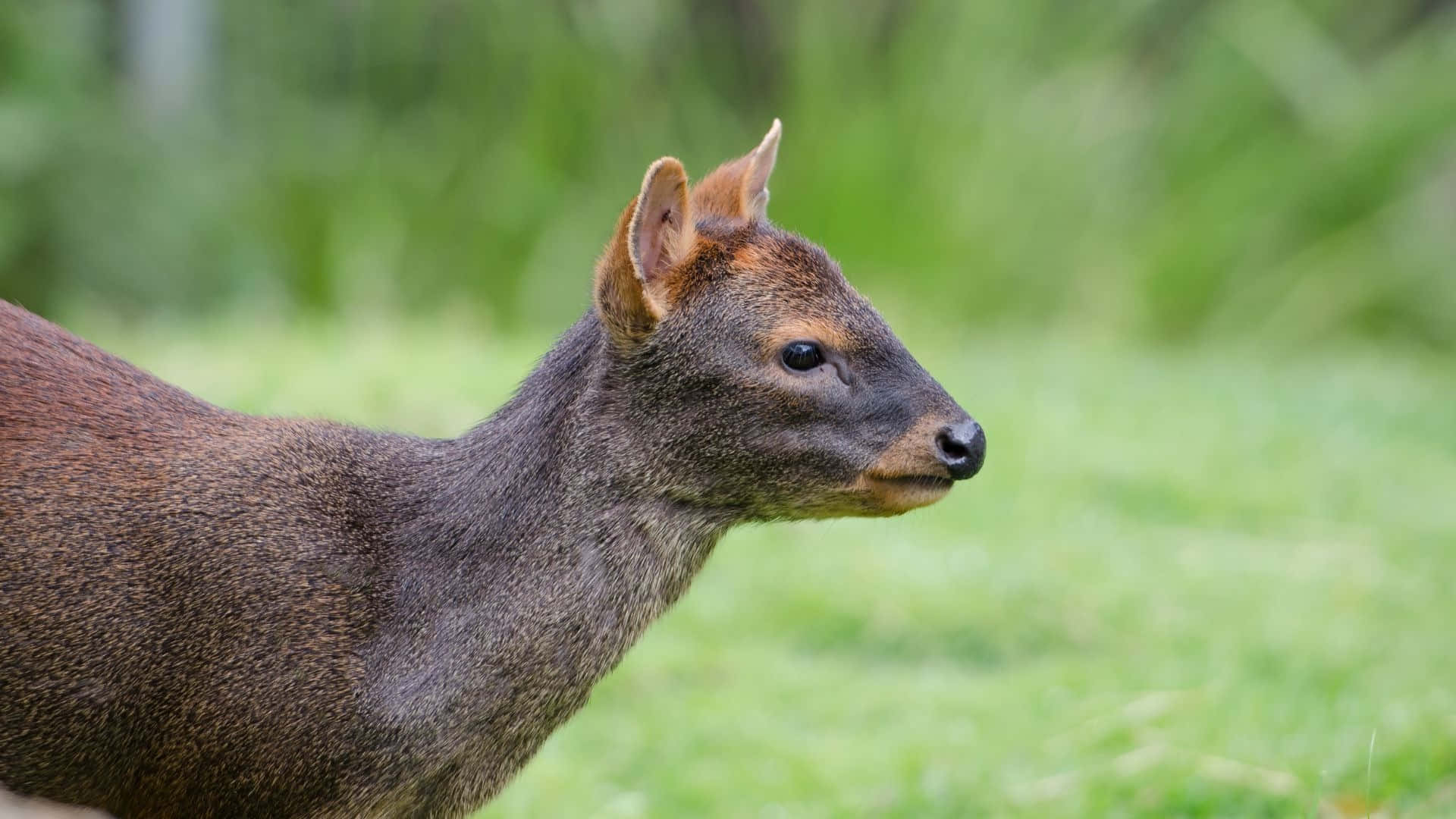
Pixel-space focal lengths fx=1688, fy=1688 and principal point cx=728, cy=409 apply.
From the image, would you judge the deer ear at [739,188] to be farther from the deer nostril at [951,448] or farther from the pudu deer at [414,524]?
the deer nostril at [951,448]

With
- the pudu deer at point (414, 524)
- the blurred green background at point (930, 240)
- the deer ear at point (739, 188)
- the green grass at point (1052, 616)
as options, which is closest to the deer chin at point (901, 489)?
the pudu deer at point (414, 524)

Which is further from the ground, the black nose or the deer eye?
the deer eye

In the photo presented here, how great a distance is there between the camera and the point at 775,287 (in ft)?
11.5

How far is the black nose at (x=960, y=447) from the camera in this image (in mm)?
3350

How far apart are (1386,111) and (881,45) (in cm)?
356

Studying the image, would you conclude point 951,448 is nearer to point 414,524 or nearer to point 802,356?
point 802,356

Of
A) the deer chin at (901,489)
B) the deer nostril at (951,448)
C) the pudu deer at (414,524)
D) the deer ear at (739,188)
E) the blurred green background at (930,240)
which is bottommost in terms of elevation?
the pudu deer at (414,524)

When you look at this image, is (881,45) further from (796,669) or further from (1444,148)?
(796,669)

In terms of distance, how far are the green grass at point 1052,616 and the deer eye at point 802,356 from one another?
1.59 meters

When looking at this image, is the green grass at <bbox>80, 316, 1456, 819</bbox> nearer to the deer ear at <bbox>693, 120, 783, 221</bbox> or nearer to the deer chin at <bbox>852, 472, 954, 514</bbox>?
the deer chin at <bbox>852, 472, 954, 514</bbox>

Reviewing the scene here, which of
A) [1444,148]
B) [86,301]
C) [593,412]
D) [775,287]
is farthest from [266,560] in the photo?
[1444,148]

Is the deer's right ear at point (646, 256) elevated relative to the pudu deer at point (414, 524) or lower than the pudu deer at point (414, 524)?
elevated

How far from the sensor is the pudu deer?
10.5 feet

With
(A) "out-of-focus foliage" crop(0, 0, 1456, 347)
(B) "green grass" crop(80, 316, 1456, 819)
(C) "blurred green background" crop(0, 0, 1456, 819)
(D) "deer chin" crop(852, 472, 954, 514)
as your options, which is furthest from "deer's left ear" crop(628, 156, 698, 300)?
(A) "out-of-focus foliage" crop(0, 0, 1456, 347)
